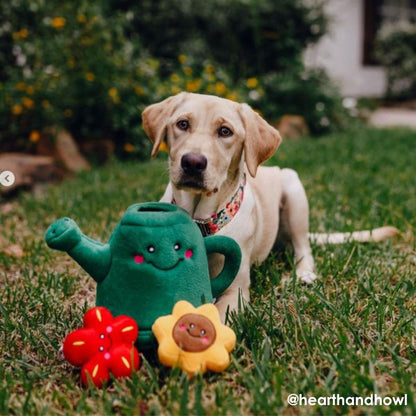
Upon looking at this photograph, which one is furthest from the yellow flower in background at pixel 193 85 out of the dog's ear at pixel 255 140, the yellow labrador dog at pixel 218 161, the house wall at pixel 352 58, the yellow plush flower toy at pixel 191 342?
the house wall at pixel 352 58

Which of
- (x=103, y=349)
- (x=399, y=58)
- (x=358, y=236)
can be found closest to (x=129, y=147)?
(x=358, y=236)

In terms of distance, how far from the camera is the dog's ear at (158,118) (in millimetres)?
2604

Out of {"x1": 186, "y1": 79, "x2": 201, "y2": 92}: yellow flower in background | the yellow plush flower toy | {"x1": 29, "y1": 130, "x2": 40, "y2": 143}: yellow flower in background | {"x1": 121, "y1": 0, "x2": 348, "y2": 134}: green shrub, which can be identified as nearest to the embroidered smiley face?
the yellow plush flower toy

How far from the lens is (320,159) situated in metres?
6.38

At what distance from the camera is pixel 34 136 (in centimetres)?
570

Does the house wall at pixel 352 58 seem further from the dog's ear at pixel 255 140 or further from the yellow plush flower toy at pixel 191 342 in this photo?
the yellow plush flower toy at pixel 191 342

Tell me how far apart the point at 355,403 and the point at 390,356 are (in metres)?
0.40

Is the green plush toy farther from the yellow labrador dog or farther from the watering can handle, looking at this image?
the yellow labrador dog

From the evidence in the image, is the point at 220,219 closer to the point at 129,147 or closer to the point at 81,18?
the point at 129,147

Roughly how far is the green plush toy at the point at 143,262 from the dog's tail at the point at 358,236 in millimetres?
1574

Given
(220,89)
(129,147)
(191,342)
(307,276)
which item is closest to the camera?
(191,342)

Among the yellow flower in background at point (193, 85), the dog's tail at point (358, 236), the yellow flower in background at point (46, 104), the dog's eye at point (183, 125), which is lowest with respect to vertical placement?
the yellow flower in background at point (193, 85)

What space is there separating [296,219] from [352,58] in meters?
13.6

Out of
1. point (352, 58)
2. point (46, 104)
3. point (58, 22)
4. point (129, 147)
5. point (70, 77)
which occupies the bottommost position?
point (352, 58)
